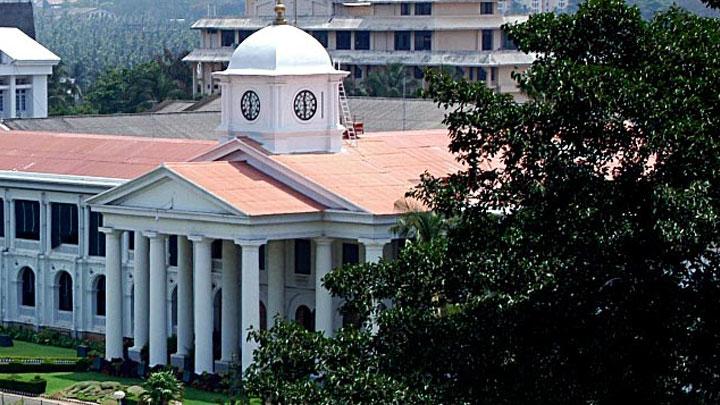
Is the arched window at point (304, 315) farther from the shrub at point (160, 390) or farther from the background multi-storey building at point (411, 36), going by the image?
the background multi-storey building at point (411, 36)

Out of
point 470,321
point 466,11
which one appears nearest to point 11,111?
point 466,11

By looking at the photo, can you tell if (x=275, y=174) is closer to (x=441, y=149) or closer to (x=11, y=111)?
(x=441, y=149)

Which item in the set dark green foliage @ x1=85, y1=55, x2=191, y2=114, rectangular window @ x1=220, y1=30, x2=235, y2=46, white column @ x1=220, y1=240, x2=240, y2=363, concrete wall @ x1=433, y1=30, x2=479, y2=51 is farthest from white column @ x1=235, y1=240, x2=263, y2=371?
rectangular window @ x1=220, y1=30, x2=235, y2=46

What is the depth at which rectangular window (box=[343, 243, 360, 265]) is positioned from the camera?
82438mm

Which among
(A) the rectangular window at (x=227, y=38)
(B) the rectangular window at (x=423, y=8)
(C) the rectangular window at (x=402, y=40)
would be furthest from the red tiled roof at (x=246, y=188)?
(A) the rectangular window at (x=227, y=38)

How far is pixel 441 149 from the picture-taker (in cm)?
8888

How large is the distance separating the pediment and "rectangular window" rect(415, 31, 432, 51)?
316ft

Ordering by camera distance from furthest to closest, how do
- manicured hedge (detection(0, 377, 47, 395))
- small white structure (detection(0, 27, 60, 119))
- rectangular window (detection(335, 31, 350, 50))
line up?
rectangular window (detection(335, 31, 350, 50))
small white structure (detection(0, 27, 60, 119))
manicured hedge (detection(0, 377, 47, 395))

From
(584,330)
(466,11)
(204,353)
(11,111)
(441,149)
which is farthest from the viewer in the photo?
(466,11)

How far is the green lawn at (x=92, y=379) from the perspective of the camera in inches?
3071

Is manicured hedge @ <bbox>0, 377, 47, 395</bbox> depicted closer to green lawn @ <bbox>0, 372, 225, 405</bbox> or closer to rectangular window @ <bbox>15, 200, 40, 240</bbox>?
green lawn @ <bbox>0, 372, 225, 405</bbox>

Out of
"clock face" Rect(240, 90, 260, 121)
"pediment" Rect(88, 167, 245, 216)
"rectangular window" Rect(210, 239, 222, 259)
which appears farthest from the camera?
"clock face" Rect(240, 90, 260, 121)

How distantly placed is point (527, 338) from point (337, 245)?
3252 cm

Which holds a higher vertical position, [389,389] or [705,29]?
[705,29]
